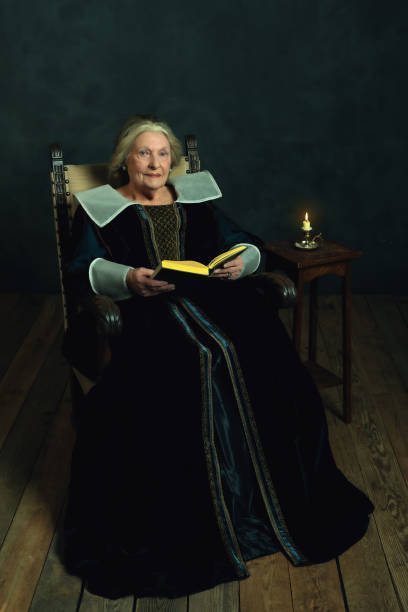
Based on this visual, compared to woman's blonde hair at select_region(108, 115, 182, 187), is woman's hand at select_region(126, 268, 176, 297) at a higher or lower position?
lower

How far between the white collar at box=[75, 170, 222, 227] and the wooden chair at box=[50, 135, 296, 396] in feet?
0.42

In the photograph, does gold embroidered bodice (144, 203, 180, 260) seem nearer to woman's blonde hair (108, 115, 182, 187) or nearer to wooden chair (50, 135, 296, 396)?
woman's blonde hair (108, 115, 182, 187)

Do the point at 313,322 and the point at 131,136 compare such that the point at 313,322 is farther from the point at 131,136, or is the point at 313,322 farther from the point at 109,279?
the point at 131,136

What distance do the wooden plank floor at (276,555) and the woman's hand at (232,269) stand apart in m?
0.83

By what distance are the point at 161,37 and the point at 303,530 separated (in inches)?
110

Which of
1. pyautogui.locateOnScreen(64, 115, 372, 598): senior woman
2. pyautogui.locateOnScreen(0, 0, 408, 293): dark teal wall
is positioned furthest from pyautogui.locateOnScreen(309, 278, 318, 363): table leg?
pyautogui.locateOnScreen(0, 0, 408, 293): dark teal wall

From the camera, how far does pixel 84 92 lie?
3.82 m

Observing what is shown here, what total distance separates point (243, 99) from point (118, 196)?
1639 mm

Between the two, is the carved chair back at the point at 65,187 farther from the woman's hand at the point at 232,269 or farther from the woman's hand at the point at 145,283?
the woman's hand at the point at 232,269

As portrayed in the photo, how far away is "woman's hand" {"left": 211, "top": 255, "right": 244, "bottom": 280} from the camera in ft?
7.75

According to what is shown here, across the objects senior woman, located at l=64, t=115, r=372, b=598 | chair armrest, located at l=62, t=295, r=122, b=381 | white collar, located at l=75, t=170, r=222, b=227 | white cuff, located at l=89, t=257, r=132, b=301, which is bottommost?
senior woman, located at l=64, t=115, r=372, b=598

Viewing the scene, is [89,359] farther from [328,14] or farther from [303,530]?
[328,14]

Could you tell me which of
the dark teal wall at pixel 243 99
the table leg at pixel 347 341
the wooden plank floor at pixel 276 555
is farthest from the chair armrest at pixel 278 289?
the dark teal wall at pixel 243 99

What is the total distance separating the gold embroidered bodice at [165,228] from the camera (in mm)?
2516
